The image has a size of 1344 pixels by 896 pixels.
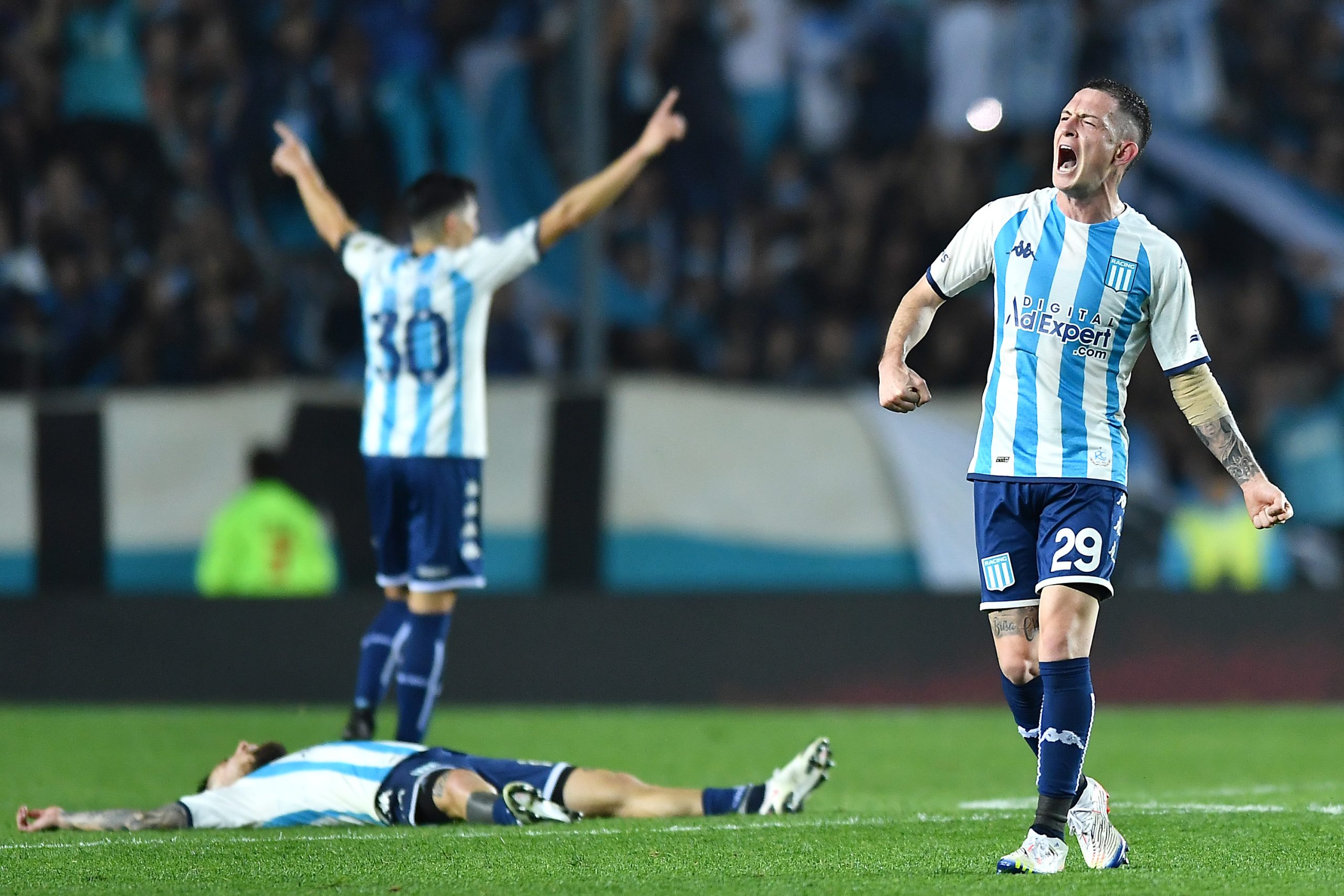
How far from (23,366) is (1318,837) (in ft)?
31.7

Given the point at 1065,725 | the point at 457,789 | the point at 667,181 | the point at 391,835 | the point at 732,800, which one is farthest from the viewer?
the point at 667,181

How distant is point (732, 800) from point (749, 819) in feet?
0.40

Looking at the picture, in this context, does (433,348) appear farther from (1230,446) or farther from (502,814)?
(1230,446)

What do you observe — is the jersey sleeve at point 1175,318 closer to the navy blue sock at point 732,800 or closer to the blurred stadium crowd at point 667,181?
the navy blue sock at point 732,800

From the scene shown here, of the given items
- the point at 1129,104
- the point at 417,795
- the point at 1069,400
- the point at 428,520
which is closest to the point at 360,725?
the point at 428,520

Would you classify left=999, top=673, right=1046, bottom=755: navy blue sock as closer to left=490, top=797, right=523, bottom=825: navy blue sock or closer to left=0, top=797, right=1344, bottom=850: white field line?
left=0, top=797, right=1344, bottom=850: white field line

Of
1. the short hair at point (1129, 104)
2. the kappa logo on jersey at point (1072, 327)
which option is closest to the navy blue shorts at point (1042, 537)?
the kappa logo on jersey at point (1072, 327)

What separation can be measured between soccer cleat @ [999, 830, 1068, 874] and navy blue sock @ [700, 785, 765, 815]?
1384mm

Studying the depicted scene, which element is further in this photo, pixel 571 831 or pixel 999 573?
pixel 571 831

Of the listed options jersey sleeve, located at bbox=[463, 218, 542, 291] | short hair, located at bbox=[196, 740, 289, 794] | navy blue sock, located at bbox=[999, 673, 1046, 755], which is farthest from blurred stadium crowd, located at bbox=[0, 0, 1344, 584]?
navy blue sock, located at bbox=[999, 673, 1046, 755]

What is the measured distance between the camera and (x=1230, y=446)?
15.2 feet

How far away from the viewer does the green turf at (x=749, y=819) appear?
4391 mm

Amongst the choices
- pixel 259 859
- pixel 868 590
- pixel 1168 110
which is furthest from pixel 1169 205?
pixel 259 859

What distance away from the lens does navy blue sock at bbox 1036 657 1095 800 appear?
4.46 meters
